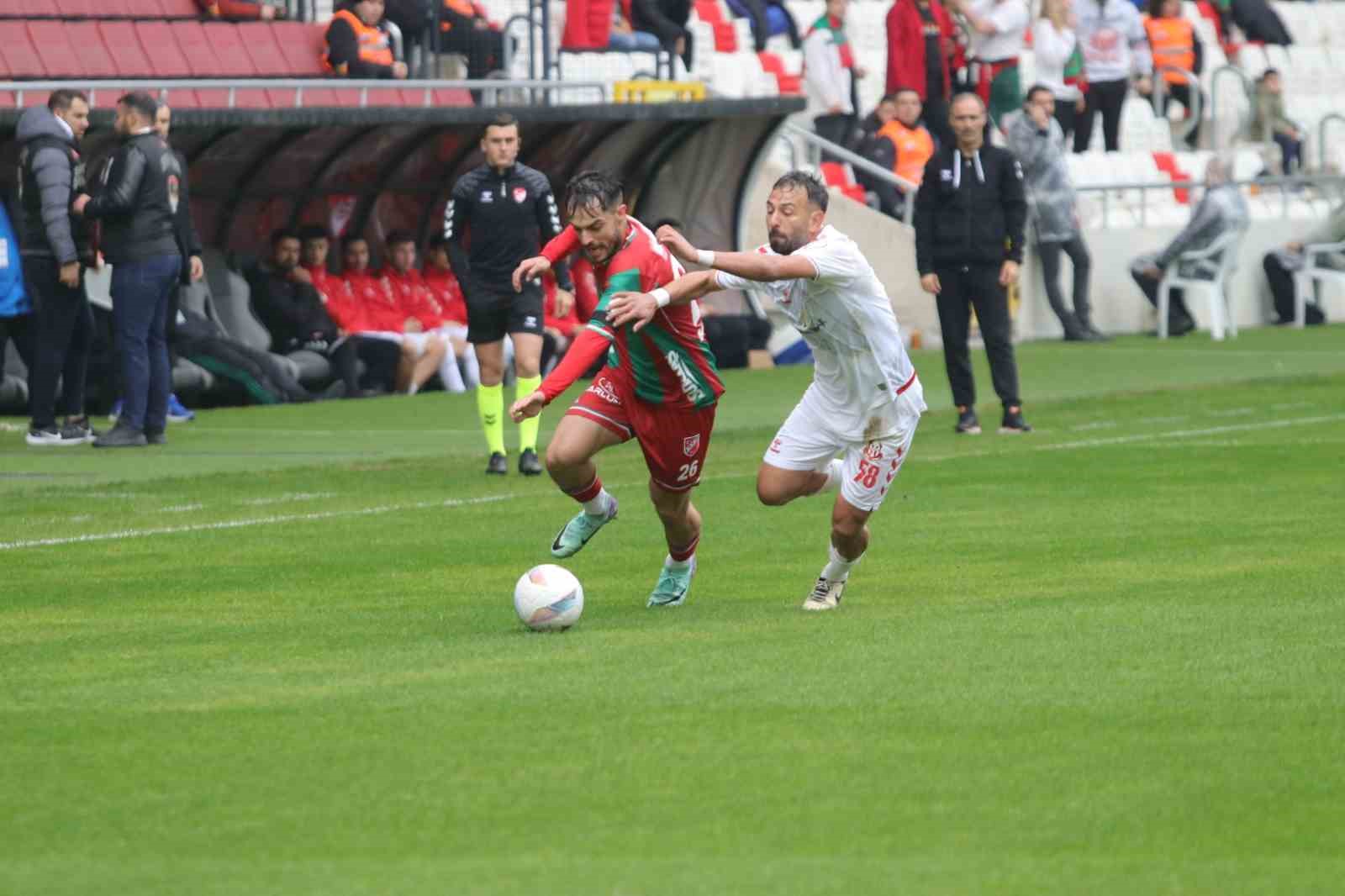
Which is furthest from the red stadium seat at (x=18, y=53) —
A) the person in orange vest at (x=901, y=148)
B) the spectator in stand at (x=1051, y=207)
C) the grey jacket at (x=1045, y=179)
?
the grey jacket at (x=1045, y=179)

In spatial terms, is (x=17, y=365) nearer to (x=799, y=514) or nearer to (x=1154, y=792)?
(x=799, y=514)

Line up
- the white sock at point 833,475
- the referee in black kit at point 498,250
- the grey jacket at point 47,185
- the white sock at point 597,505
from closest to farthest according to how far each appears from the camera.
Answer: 1. the white sock at point 833,475
2. the white sock at point 597,505
3. the referee in black kit at point 498,250
4. the grey jacket at point 47,185

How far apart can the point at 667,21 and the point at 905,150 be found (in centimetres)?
323

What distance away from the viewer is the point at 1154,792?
6.23m

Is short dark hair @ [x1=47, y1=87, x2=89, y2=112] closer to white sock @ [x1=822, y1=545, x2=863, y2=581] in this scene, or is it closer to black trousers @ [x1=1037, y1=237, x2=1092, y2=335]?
white sock @ [x1=822, y1=545, x2=863, y2=581]

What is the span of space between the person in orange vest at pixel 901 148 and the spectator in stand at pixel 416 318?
619 centimetres

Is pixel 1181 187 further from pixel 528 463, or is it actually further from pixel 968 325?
pixel 528 463

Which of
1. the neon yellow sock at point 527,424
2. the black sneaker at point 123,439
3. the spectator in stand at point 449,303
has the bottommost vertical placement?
the spectator in stand at point 449,303

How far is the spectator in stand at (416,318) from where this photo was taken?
22062 mm

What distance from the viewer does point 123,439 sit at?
1716 centimetres

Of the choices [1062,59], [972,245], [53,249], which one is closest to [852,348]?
[972,245]

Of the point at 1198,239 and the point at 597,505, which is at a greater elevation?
the point at 597,505

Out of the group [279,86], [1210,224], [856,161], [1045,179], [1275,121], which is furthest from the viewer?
[1275,121]

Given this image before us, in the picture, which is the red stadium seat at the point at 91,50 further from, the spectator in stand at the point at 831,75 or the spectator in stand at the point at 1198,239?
the spectator in stand at the point at 1198,239
